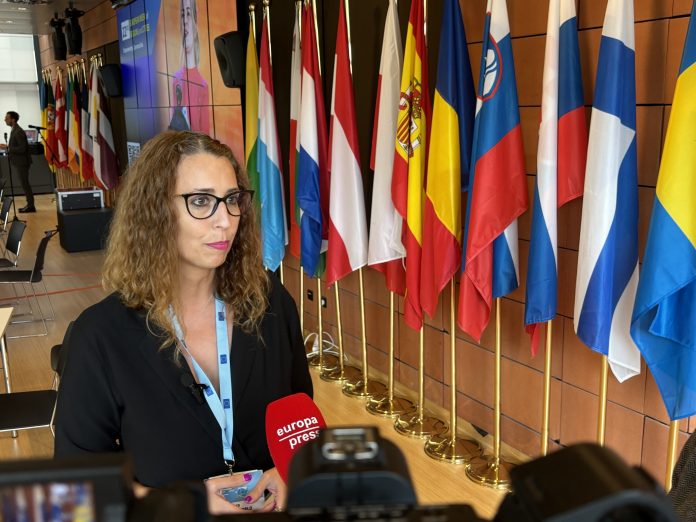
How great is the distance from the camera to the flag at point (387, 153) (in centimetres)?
366

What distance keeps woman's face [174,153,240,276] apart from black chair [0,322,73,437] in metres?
1.57

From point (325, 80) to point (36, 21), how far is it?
411 inches

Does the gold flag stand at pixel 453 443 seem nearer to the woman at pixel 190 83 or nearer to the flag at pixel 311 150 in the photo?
the flag at pixel 311 150

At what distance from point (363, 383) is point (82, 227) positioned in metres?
6.33

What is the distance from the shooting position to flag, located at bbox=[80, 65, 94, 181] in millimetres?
10680

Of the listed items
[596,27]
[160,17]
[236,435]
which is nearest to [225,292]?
[236,435]

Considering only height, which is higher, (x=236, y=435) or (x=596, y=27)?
(x=596, y=27)

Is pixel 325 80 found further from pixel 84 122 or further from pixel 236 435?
pixel 84 122

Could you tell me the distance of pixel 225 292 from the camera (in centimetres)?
183

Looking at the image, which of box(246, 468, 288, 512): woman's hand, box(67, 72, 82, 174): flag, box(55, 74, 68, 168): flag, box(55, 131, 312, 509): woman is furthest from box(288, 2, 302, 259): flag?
box(55, 74, 68, 168): flag

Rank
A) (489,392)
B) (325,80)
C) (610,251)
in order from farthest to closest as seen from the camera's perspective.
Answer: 1. (325,80)
2. (489,392)
3. (610,251)

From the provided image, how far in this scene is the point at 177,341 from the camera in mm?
1659

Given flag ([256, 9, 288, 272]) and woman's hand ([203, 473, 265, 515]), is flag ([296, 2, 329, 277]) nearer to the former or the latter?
flag ([256, 9, 288, 272])

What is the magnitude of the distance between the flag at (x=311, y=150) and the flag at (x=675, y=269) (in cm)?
238
